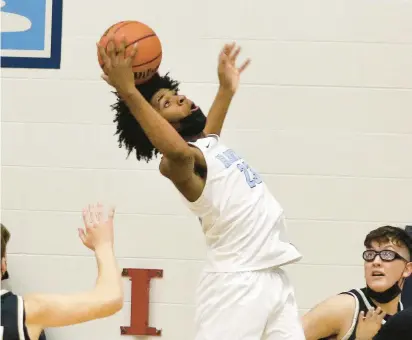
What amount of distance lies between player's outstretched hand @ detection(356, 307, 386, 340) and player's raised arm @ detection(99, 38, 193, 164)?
1.15 metres

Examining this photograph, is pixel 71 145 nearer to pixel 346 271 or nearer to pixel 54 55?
pixel 54 55

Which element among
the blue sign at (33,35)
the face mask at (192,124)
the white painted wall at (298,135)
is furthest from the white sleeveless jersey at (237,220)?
the blue sign at (33,35)

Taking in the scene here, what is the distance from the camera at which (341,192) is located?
16.8 feet

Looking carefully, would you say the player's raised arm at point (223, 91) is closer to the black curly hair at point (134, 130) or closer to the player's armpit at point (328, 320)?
the black curly hair at point (134, 130)

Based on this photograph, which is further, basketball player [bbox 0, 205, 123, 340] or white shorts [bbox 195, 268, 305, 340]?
white shorts [bbox 195, 268, 305, 340]

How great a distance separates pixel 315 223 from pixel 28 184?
1728 millimetres

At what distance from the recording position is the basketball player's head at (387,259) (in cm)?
394

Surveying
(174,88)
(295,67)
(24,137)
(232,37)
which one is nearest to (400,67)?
(295,67)

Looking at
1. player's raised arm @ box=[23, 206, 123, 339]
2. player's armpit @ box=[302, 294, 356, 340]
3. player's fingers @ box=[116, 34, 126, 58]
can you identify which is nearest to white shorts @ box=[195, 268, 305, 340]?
player's armpit @ box=[302, 294, 356, 340]

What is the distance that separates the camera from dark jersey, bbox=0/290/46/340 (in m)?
2.19

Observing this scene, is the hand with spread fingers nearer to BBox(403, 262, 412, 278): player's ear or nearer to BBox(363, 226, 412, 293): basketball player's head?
BBox(363, 226, 412, 293): basketball player's head

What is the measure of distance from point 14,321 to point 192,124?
156 centimetres

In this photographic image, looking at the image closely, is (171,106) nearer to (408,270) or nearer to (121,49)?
(121,49)

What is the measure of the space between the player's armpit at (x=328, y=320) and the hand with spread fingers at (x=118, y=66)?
1.39 metres
